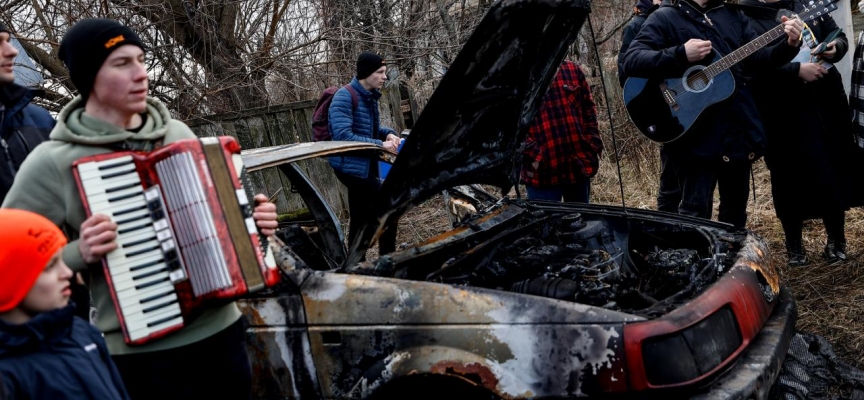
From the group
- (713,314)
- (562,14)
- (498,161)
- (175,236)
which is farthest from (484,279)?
(175,236)

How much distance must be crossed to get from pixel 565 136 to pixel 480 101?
81.5 inches

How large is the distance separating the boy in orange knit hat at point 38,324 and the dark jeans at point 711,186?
382cm

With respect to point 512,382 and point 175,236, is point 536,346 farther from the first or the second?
point 175,236

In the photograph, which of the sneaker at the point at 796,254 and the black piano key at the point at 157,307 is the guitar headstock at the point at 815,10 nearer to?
the sneaker at the point at 796,254

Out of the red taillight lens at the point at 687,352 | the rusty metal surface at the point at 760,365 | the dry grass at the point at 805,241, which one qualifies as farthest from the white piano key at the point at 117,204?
the dry grass at the point at 805,241

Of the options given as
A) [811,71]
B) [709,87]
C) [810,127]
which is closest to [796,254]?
[810,127]

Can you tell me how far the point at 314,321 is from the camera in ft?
9.28

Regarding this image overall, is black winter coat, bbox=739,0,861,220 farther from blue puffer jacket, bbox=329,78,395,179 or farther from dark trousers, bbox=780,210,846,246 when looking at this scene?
blue puffer jacket, bbox=329,78,395,179

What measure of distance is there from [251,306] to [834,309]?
3.45 metres

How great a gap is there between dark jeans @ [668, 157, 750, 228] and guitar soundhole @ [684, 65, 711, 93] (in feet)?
1.58

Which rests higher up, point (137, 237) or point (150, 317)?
point (137, 237)

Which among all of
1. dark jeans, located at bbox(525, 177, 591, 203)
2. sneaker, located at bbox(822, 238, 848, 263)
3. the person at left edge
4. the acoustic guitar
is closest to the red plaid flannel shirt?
dark jeans, located at bbox(525, 177, 591, 203)

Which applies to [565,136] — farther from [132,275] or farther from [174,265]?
[132,275]

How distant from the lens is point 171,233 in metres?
2.19
